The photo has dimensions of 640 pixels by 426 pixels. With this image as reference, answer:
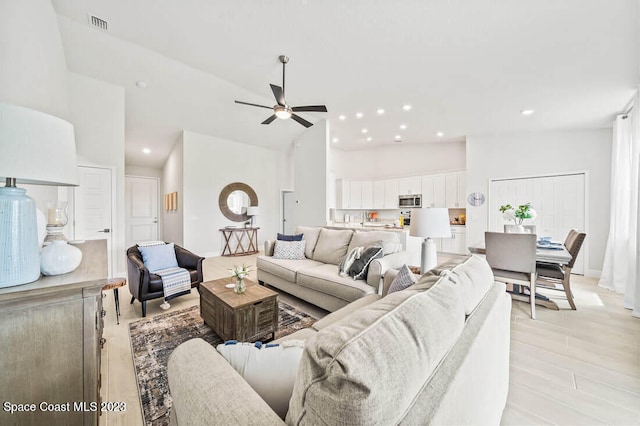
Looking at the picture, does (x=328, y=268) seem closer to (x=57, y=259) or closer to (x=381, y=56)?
(x=57, y=259)

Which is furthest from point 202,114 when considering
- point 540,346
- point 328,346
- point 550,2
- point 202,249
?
point 540,346

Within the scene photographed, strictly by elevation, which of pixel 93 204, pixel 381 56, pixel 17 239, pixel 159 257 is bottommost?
pixel 159 257

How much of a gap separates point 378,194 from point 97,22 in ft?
21.0

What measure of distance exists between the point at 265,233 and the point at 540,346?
629 cm

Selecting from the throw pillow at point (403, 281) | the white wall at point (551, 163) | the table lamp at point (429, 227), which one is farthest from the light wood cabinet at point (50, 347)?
the white wall at point (551, 163)

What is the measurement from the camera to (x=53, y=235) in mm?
1389

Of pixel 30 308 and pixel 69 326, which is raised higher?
pixel 30 308

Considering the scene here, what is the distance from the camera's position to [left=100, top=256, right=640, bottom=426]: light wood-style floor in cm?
145

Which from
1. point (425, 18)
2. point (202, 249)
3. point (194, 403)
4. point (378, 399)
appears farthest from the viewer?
point (202, 249)

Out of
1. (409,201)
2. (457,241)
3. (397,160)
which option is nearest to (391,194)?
(409,201)

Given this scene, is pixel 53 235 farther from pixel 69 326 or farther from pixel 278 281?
pixel 278 281

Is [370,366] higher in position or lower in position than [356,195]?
lower

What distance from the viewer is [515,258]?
270 cm

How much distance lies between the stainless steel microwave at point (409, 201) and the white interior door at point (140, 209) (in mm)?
7873
